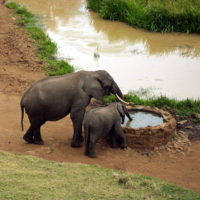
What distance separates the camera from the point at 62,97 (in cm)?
595

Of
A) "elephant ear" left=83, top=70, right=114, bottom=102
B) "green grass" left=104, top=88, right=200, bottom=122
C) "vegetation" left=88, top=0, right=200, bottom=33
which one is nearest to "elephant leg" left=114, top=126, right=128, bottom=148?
"elephant ear" left=83, top=70, right=114, bottom=102

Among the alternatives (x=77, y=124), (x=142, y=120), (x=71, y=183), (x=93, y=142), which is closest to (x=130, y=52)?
(x=142, y=120)

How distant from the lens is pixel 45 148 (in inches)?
227

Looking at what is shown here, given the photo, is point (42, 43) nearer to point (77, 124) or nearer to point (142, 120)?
point (142, 120)

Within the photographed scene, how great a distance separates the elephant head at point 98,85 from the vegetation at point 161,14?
338 inches

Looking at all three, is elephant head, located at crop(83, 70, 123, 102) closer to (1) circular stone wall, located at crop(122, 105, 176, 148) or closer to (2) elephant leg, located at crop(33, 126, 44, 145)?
(1) circular stone wall, located at crop(122, 105, 176, 148)

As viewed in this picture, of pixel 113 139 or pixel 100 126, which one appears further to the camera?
pixel 113 139

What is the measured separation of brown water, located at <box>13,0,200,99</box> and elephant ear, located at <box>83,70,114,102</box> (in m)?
3.13

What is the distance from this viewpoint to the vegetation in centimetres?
1380

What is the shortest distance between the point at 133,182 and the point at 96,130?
58.9 inches

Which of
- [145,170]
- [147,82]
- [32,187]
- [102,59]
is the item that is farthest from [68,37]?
[32,187]

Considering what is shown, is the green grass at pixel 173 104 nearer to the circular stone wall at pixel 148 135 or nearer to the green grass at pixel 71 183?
the circular stone wall at pixel 148 135

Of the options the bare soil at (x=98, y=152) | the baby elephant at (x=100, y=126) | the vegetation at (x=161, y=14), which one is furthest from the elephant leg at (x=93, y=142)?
the vegetation at (x=161, y=14)

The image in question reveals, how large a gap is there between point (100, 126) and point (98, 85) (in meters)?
0.80
